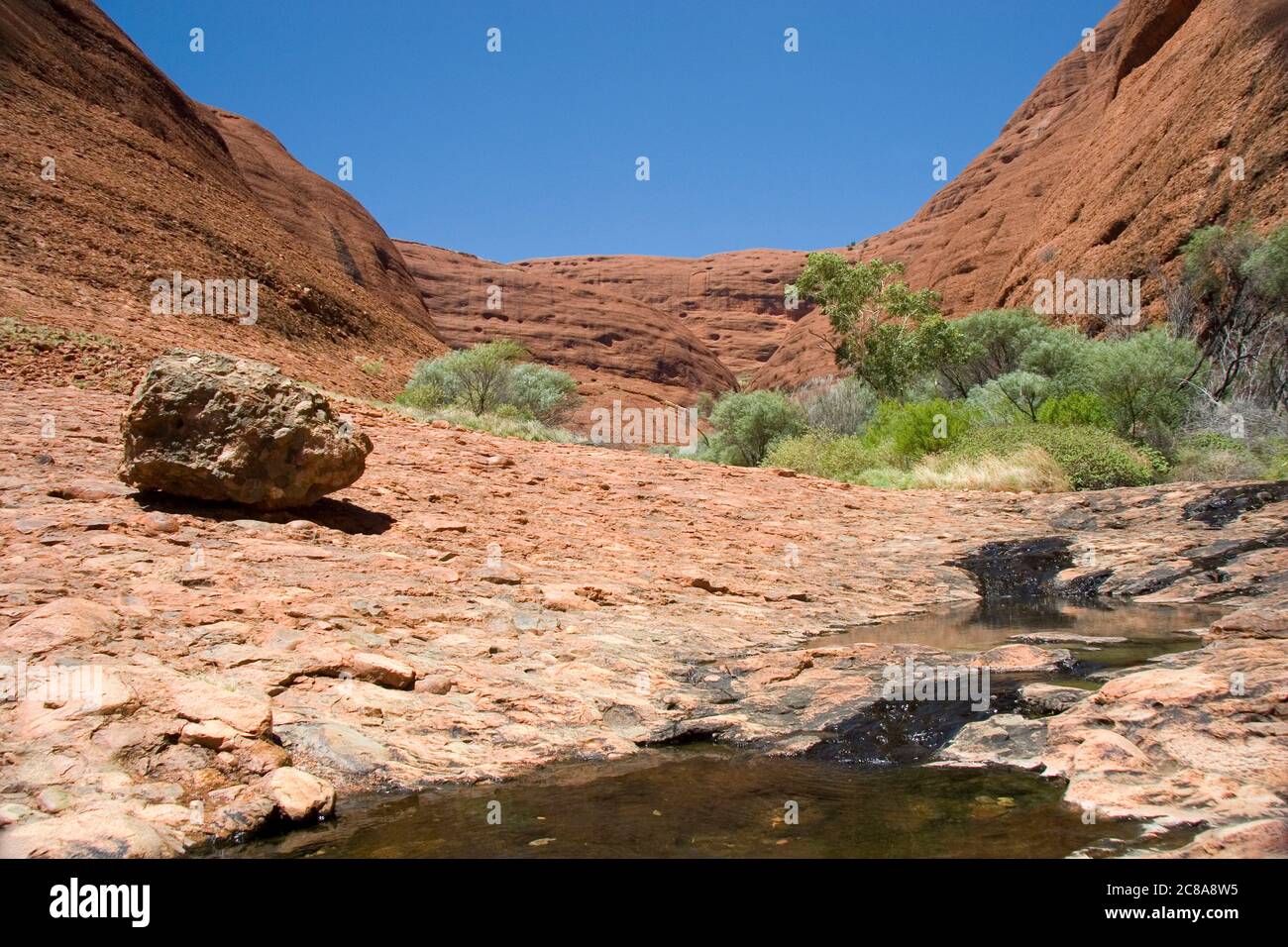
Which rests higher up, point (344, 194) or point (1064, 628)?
point (344, 194)

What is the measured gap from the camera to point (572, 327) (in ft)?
209

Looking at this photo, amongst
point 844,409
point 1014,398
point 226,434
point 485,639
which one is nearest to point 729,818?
point 485,639

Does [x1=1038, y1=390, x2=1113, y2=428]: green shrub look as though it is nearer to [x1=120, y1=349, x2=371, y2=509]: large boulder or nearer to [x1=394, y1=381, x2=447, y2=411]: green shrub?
[x1=394, y1=381, x2=447, y2=411]: green shrub

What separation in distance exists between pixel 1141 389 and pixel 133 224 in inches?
801

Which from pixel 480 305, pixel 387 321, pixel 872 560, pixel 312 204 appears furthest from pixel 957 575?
pixel 480 305

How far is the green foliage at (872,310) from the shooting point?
75.8 ft

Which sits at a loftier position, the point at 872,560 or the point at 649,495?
the point at 649,495

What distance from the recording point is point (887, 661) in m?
4.65

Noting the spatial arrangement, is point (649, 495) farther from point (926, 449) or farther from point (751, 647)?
point (926, 449)

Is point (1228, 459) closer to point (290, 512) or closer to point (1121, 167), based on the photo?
point (290, 512)

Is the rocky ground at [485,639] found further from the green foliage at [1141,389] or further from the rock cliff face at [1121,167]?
the rock cliff face at [1121,167]

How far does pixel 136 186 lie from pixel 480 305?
4462cm

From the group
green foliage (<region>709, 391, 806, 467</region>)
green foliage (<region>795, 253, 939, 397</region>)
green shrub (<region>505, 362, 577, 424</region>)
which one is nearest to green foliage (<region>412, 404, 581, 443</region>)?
green shrub (<region>505, 362, 577, 424</region>)

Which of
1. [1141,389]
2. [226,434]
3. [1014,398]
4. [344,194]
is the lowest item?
[226,434]
